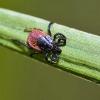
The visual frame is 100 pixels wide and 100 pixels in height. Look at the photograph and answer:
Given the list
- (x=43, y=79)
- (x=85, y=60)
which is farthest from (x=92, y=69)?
(x=43, y=79)
